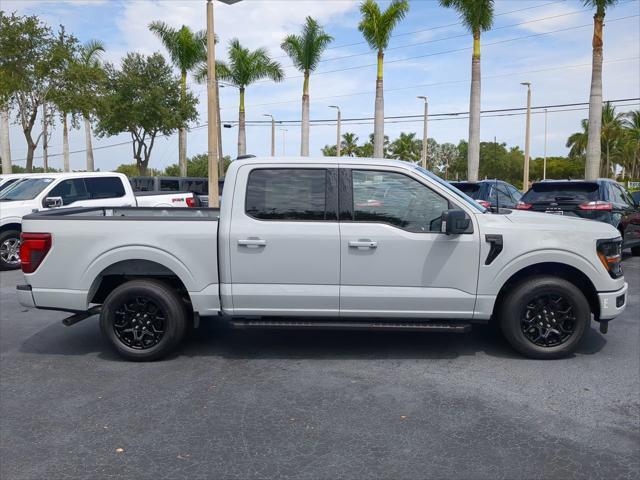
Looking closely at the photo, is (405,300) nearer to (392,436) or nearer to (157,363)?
(392,436)

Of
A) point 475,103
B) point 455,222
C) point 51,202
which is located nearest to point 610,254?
point 455,222

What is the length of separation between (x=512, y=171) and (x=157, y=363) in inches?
2974

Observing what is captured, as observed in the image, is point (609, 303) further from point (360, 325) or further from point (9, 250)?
point (9, 250)

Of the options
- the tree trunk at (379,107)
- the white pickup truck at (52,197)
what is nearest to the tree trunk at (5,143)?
the white pickup truck at (52,197)

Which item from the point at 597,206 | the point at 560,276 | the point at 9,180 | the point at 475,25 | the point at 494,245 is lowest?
the point at 560,276

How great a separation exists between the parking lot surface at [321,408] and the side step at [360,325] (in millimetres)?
363

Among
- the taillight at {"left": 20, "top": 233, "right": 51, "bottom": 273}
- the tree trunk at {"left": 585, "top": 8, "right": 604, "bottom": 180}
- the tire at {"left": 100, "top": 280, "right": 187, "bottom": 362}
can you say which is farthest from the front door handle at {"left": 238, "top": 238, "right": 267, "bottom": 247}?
the tree trunk at {"left": 585, "top": 8, "right": 604, "bottom": 180}

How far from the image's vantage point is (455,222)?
4898 mm

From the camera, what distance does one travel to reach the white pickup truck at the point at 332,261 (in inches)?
200

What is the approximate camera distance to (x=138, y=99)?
29828 mm

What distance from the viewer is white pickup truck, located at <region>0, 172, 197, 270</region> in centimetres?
1070

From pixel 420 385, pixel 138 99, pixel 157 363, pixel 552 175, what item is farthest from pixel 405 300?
pixel 552 175

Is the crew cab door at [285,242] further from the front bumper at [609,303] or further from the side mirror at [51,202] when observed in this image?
the side mirror at [51,202]

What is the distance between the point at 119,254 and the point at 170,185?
17.2 meters
